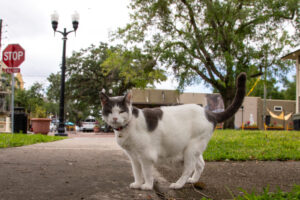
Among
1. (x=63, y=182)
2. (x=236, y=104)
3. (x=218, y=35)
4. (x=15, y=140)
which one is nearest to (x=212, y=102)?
(x=218, y=35)

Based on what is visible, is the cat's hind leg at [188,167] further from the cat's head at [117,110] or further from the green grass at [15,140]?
the green grass at [15,140]

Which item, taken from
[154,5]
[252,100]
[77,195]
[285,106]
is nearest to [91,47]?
[154,5]

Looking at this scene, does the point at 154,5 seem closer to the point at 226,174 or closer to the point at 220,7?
the point at 220,7

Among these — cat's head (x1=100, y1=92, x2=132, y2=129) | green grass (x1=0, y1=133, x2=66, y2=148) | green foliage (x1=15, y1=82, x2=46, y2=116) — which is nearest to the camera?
cat's head (x1=100, y1=92, x2=132, y2=129)

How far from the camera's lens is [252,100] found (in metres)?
32.0

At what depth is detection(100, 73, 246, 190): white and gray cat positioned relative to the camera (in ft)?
6.99

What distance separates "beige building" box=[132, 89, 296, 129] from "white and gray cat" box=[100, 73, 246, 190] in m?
22.1

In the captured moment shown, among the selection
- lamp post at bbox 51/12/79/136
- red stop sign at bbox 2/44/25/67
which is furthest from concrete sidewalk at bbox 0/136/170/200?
lamp post at bbox 51/12/79/136

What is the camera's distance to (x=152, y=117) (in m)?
2.27

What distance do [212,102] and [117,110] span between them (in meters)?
28.8

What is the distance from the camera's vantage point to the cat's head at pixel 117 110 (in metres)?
2.06

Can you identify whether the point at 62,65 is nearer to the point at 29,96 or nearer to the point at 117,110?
the point at 117,110

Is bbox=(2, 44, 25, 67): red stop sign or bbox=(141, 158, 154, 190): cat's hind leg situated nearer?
bbox=(141, 158, 154, 190): cat's hind leg

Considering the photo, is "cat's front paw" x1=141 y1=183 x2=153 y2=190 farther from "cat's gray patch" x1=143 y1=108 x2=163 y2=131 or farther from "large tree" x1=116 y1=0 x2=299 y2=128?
"large tree" x1=116 y1=0 x2=299 y2=128
